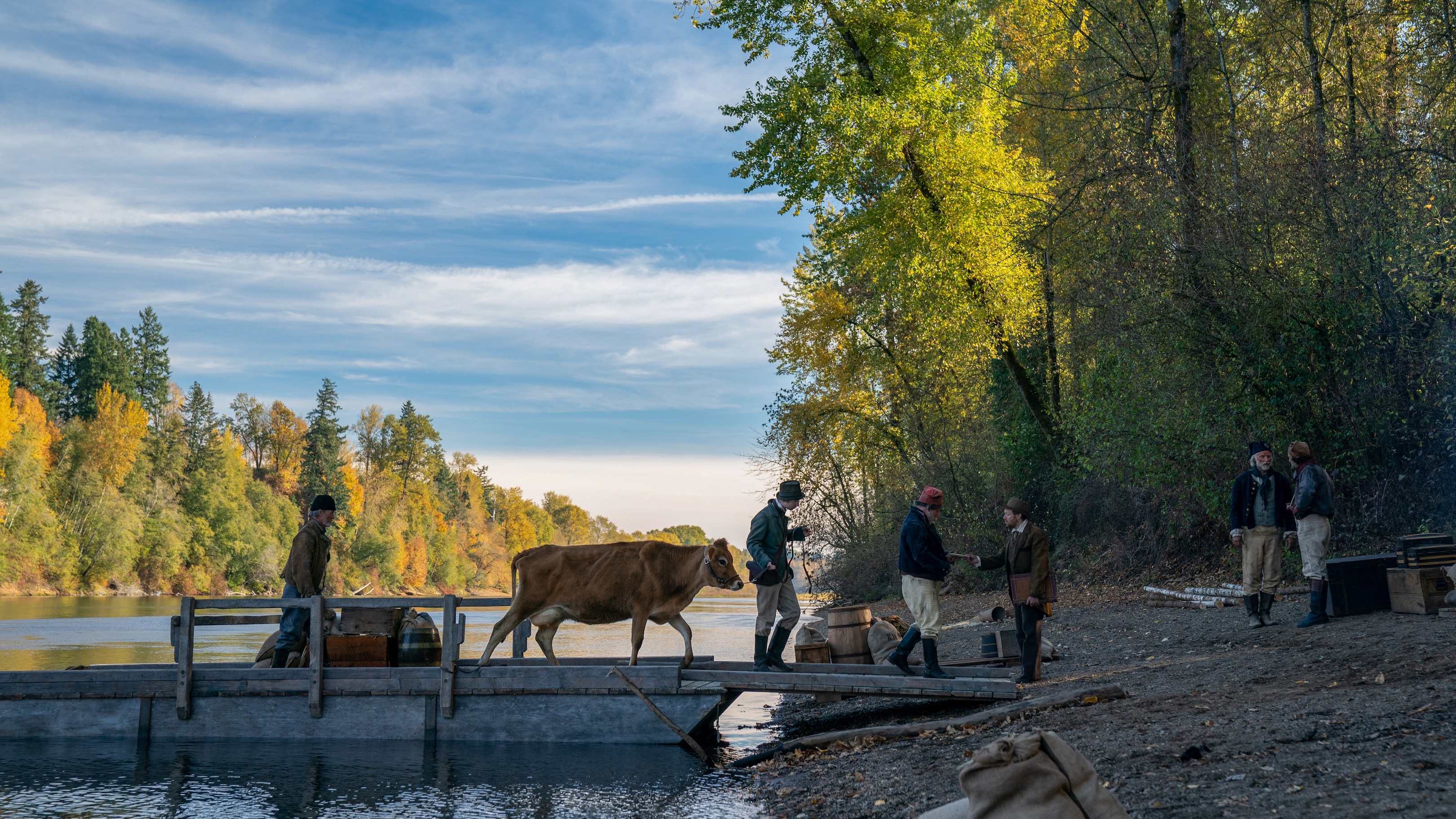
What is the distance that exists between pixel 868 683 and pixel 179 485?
8720 cm

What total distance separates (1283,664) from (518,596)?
8423 mm

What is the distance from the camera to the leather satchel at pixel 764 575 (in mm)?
11078

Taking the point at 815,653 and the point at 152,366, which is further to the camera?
the point at 152,366

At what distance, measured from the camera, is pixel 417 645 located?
12.5 meters

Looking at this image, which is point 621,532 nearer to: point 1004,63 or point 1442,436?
point 1004,63

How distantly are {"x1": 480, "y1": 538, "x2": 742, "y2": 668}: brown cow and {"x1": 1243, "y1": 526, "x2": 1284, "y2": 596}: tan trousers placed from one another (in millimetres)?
7250

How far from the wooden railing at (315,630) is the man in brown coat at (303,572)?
21 centimetres

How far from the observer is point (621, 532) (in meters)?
162

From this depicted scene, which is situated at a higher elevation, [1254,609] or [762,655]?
[1254,609]

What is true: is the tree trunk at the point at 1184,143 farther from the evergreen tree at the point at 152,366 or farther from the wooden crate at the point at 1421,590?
the evergreen tree at the point at 152,366

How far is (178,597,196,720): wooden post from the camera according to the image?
38.7 ft

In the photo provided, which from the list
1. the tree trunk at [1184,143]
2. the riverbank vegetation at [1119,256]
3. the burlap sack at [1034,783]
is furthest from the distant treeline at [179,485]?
the burlap sack at [1034,783]

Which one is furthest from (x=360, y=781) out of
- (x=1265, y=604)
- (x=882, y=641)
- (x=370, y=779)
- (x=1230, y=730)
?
(x=1265, y=604)

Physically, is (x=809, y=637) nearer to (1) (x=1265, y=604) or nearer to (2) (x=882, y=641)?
(2) (x=882, y=641)
